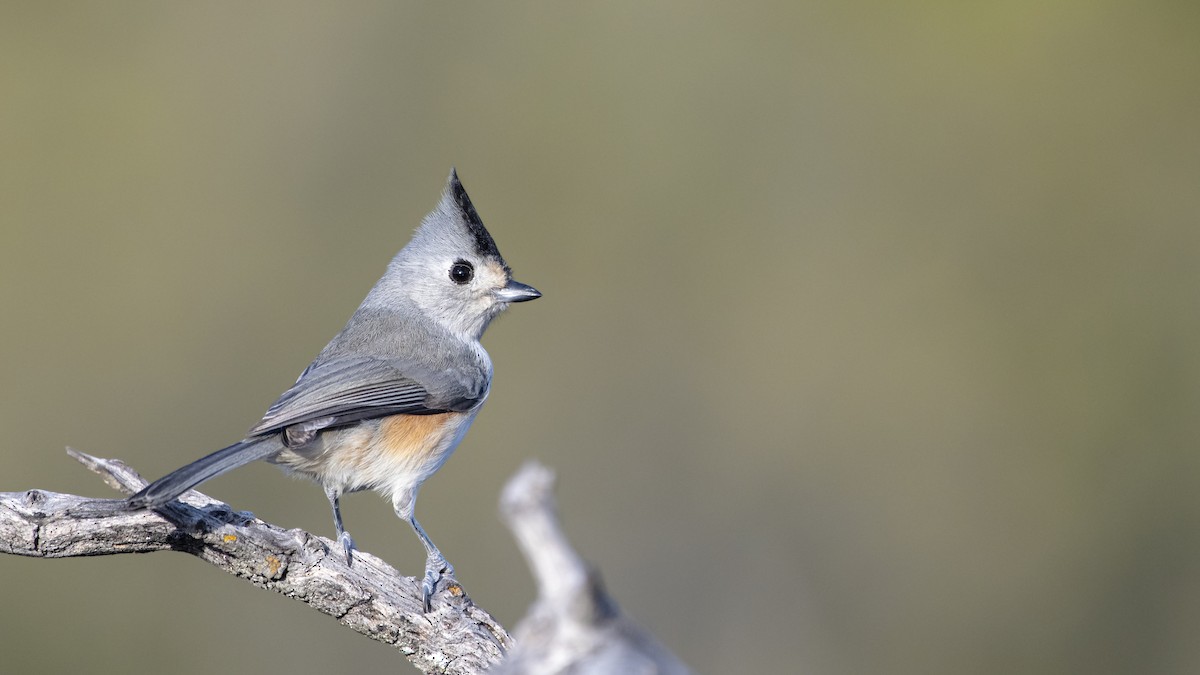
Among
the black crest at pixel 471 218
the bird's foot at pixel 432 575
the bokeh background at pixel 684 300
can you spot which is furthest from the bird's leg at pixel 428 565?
the bokeh background at pixel 684 300

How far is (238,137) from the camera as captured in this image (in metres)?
6.47

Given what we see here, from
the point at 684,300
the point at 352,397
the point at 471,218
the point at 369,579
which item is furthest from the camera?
the point at 684,300

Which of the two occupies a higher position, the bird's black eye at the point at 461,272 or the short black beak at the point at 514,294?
the bird's black eye at the point at 461,272

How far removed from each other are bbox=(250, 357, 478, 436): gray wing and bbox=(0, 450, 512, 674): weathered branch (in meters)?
0.33

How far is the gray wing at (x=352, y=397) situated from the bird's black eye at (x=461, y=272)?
0.53 m

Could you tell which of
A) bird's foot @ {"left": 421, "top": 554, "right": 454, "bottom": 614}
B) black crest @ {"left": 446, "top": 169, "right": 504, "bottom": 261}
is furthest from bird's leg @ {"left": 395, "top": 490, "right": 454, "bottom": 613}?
black crest @ {"left": 446, "top": 169, "right": 504, "bottom": 261}

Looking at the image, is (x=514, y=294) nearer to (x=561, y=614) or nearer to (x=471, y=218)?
(x=471, y=218)

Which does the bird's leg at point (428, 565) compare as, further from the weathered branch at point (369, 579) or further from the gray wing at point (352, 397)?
the gray wing at point (352, 397)

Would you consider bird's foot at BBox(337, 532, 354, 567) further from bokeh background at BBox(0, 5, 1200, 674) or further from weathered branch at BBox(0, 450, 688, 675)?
bokeh background at BBox(0, 5, 1200, 674)

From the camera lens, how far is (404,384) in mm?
3139

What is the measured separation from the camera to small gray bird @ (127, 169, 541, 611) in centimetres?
283

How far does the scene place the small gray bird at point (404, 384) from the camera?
283 centimetres

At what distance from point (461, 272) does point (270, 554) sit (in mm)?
1413

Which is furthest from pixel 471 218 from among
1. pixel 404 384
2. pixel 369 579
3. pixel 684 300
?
pixel 684 300
